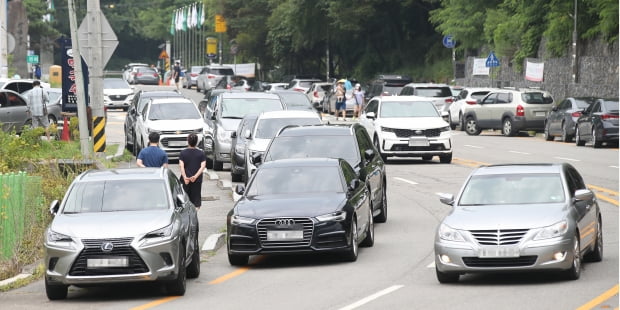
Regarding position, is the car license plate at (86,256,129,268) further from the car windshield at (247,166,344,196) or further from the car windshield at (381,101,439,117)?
the car windshield at (381,101,439,117)

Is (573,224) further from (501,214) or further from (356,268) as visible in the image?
(356,268)

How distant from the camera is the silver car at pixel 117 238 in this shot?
14.5 m

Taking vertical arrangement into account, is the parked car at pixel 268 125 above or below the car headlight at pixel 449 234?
above

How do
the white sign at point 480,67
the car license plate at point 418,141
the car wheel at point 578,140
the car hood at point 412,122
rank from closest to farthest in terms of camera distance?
the car license plate at point 418,141
the car hood at point 412,122
the car wheel at point 578,140
the white sign at point 480,67

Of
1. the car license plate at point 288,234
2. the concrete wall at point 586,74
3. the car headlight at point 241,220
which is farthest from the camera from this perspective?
the concrete wall at point 586,74

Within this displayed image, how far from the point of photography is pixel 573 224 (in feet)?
48.8

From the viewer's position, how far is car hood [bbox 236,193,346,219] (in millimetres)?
17078

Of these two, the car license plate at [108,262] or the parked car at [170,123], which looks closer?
the car license plate at [108,262]

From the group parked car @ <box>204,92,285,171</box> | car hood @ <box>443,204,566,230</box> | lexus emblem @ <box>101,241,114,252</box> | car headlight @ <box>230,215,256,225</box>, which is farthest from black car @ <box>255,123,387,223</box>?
parked car @ <box>204,92,285,171</box>

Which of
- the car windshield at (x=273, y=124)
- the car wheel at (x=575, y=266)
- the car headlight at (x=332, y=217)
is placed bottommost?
the car wheel at (x=575, y=266)

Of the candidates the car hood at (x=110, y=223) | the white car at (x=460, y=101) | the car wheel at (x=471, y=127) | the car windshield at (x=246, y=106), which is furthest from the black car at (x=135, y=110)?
the car hood at (x=110, y=223)

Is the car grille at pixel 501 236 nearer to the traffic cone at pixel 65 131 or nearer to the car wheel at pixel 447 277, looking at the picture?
the car wheel at pixel 447 277

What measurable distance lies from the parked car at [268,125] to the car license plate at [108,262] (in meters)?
13.0

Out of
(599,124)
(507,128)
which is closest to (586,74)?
(507,128)
